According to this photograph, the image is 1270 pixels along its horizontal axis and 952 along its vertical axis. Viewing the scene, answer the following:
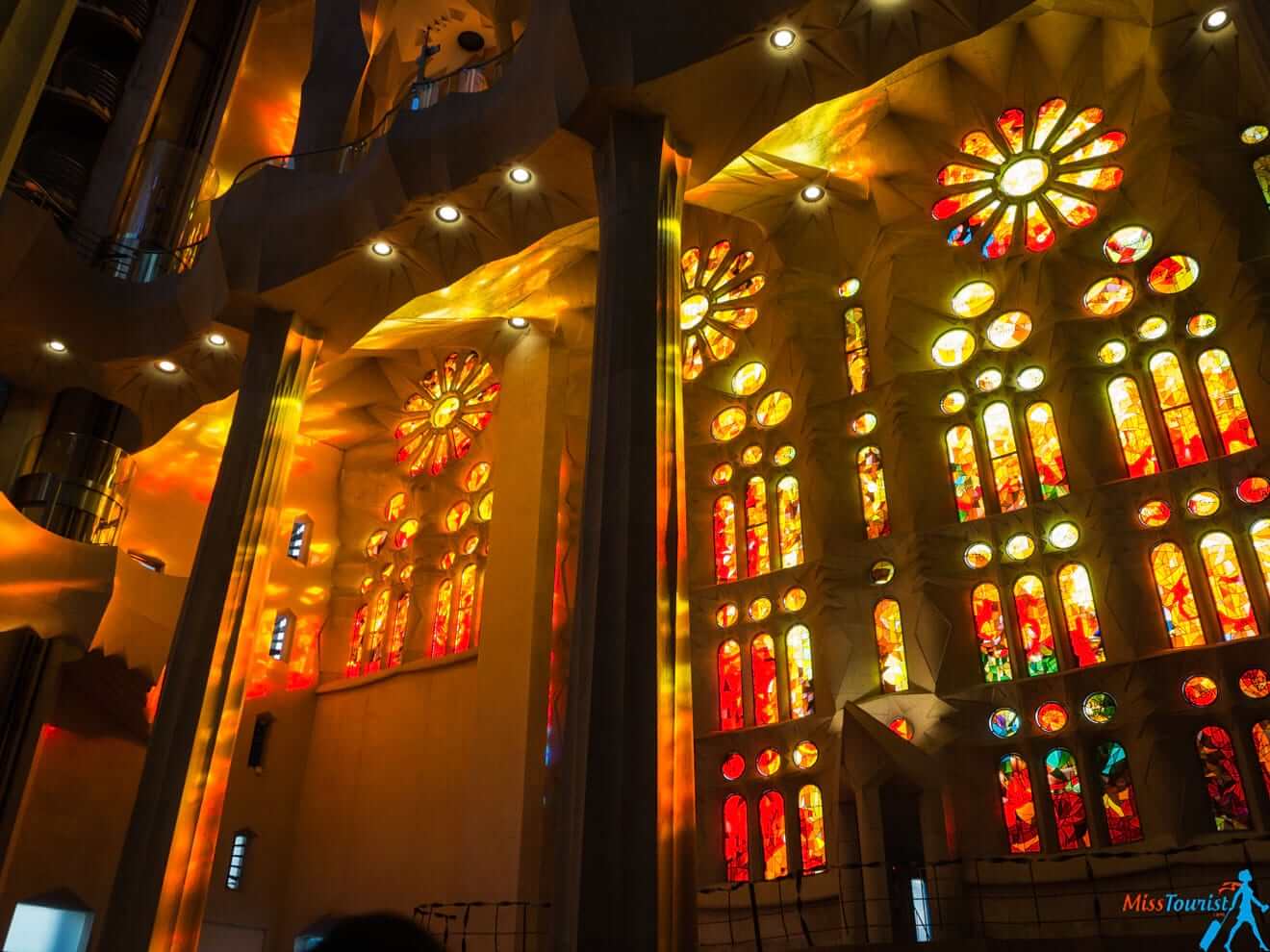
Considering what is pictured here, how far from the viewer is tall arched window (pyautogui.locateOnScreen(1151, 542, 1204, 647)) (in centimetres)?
1093

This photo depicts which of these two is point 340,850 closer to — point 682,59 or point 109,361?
point 109,361

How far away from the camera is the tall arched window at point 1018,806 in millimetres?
11048

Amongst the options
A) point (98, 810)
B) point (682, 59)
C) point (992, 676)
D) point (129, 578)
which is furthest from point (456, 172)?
point (98, 810)

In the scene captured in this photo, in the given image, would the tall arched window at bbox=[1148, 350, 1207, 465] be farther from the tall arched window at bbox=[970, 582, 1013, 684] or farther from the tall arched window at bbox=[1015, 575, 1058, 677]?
the tall arched window at bbox=[970, 582, 1013, 684]

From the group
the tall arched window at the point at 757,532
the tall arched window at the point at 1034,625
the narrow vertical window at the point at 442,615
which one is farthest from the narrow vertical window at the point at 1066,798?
the narrow vertical window at the point at 442,615

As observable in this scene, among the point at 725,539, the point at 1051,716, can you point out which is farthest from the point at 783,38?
the point at 1051,716

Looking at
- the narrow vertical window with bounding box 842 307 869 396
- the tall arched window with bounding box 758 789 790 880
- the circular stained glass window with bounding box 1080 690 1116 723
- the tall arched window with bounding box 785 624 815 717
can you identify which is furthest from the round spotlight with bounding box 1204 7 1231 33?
the tall arched window with bounding box 758 789 790 880

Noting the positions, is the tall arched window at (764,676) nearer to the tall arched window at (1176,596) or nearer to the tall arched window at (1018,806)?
the tall arched window at (1018,806)

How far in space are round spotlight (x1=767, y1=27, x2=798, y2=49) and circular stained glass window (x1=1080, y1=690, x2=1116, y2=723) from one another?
7.41m

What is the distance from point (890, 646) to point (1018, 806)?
7.60ft

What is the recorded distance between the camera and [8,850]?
41.5 ft

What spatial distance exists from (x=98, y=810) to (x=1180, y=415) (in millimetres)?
15185

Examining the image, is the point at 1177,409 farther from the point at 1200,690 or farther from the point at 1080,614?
the point at 1200,690

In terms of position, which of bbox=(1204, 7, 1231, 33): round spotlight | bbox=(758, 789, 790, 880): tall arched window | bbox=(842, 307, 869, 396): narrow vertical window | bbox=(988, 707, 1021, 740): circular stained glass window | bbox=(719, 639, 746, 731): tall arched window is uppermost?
bbox=(1204, 7, 1231, 33): round spotlight
